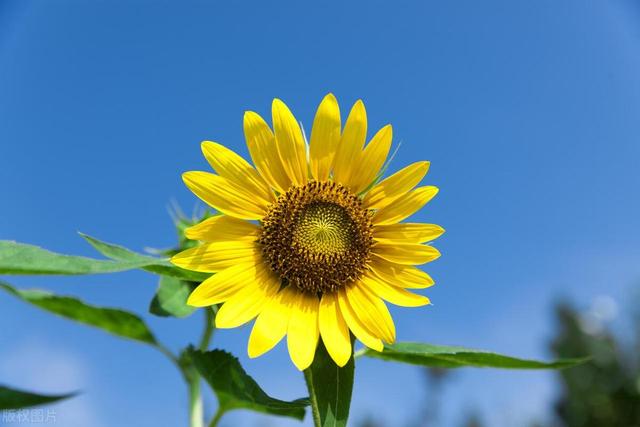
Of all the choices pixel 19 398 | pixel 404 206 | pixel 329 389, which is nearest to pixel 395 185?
pixel 404 206

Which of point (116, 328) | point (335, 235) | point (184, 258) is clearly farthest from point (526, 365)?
point (116, 328)

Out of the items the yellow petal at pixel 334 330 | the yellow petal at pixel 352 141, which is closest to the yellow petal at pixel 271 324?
the yellow petal at pixel 334 330

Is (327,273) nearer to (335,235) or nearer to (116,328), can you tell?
(335,235)

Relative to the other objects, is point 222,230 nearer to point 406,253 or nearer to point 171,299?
point 171,299

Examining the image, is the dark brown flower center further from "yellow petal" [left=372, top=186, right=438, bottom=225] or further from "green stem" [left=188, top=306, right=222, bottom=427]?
"green stem" [left=188, top=306, right=222, bottom=427]

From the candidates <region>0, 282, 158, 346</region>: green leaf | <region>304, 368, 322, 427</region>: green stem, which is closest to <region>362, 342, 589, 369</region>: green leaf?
<region>304, 368, 322, 427</region>: green stem

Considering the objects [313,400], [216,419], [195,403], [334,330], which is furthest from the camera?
[195,403]

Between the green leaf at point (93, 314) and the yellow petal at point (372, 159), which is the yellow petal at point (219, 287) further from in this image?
the yellow petal at point (372, 159)
